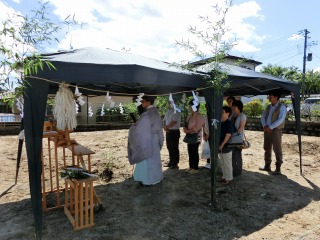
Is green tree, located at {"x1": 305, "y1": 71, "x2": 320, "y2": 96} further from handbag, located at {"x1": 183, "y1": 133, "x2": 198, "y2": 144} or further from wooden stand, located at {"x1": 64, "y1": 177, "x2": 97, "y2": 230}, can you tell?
wooden stand, located at {"x1": 64, "y1": 177, "x2": 97, "y2": 230}

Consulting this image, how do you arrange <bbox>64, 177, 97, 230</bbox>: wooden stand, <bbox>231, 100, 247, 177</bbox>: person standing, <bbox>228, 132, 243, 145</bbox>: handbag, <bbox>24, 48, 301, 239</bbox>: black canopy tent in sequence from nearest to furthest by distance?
1. <bbox>24, 48, 301, 239</bbox>: black canopy tent
2. <bbox>64, 177, 97, 230</bbox>: wooden stand
3. <bbox>228, 132, 243, 145</bbox>: handbag
4. <bbox>231, 100, 247, 177</bbox>: person standing

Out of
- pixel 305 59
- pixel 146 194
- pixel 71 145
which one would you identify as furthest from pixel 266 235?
pixel 305 59

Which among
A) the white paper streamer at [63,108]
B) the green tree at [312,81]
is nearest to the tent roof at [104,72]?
the white paper streamer at [63,108]

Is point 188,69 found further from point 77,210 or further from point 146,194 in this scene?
point 77,210

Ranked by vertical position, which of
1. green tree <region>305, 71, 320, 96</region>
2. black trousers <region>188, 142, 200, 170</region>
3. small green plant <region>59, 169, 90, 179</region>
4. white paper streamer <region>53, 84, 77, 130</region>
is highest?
green tree <region>305, 71, 320, 96</region>

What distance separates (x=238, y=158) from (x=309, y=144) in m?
4.77

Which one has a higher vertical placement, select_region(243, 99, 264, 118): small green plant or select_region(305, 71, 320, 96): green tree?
select_region(305, 71, 320, 96): green tree

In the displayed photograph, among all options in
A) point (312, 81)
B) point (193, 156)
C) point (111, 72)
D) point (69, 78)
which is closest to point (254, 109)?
point (193, 156)

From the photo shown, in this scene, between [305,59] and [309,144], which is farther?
[305,59]

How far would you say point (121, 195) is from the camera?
4211 mm

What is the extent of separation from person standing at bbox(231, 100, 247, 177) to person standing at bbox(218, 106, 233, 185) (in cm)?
49

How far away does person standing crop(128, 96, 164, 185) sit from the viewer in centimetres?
438

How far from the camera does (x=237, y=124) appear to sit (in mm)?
4973

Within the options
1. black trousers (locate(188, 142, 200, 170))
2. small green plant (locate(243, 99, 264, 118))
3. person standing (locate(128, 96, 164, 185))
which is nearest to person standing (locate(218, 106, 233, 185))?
black trousers (locate(188, 142, 200, 170))
